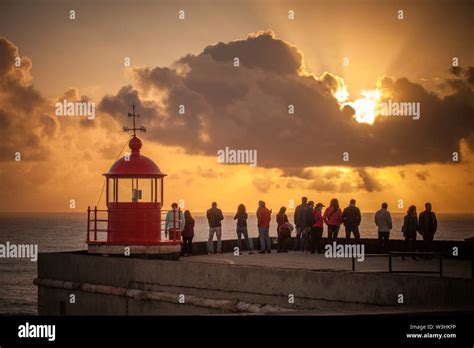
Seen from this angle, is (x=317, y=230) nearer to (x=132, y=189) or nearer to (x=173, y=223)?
(x=173, y=223)

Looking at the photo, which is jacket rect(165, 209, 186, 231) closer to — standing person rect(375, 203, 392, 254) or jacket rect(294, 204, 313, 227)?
jacket rect(294, 204, 313, 227)

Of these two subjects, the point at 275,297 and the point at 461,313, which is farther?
the point at 275,297

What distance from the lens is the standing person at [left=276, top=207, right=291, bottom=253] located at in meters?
28.2

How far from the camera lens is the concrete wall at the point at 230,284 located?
14891mm

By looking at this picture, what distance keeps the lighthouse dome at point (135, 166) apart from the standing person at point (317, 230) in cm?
607

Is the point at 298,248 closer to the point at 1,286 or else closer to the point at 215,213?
the point at 215,213

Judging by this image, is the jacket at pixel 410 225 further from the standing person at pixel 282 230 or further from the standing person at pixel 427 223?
the standing person at pixel 282 230

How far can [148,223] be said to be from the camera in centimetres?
2280

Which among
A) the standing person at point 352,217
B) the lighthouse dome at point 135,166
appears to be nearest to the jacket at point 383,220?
the standing person at point 352,217

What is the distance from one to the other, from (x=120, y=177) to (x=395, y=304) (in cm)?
1030

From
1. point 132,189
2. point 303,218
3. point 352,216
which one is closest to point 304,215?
point 303,218

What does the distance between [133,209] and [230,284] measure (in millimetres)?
5255

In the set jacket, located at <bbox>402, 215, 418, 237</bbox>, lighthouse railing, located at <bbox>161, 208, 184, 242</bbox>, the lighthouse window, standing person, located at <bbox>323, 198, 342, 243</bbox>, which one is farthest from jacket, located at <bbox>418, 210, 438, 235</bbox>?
the lighthouse window

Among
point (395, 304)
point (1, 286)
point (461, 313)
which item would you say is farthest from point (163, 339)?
point (1, 286)
